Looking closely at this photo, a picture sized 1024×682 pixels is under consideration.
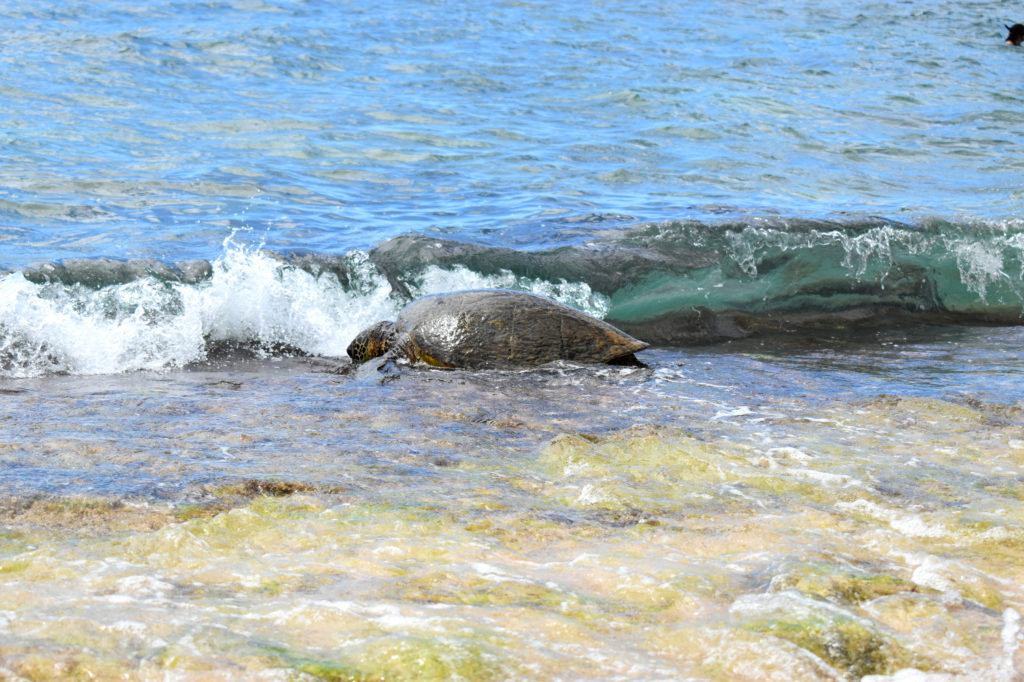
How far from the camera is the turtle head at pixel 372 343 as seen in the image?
6.20 m

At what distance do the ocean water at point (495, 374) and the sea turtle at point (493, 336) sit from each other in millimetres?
251

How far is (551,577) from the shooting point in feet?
9.36

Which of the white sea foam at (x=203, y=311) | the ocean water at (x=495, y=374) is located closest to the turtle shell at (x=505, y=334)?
the ocean water at (x=495, y=374)

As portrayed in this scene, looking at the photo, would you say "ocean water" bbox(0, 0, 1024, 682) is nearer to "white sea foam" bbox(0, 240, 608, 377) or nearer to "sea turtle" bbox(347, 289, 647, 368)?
"white sea foam" bbox(0, 240, 608, 377)

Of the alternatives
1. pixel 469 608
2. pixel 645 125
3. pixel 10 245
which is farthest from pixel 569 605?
pixel 645 125

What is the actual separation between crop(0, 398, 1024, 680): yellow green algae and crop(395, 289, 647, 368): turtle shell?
2.03m

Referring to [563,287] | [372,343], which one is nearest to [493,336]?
[372,343]

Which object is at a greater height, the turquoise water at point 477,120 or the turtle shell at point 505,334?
the turquoise water at point 477,120

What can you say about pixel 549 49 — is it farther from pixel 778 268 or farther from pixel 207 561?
pixel 207 561

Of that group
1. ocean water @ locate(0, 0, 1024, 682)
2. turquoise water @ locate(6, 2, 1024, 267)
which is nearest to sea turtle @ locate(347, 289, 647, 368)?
ocean water @ locate(0, 0, 1024, 682)

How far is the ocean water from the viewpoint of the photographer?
2559 millimetres

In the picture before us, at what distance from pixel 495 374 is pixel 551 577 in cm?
296

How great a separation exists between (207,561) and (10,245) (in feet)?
19.2

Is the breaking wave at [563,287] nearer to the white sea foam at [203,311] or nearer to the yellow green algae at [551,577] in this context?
the white sea foam at [203,311]
